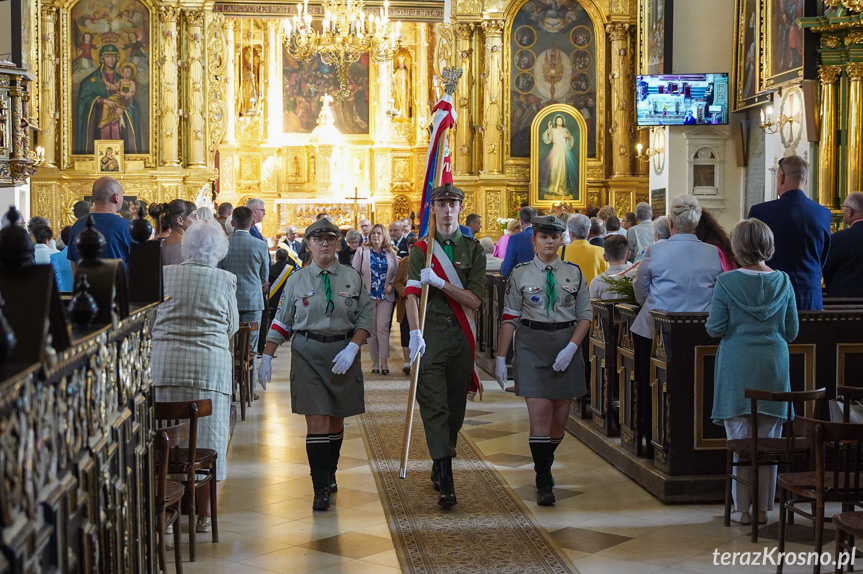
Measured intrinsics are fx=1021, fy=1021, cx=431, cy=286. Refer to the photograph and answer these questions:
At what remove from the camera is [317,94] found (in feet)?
84.9

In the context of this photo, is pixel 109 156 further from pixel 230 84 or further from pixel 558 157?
pixel 558 157

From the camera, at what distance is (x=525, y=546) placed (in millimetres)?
5180

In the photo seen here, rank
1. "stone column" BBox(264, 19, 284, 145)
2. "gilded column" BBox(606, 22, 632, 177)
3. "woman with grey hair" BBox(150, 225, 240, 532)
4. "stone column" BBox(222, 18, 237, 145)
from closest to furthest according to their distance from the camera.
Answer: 1. "woman with grey hair" BBox(150, 225, 240, 532)
2. "gilded column" BBox(606, 22, 632, 177)
3. "stone column" BBox(222, 18, 237, 145)
4. "stone column" BBox(264, 19, 284, 145)

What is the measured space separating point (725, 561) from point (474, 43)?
59.8 ft

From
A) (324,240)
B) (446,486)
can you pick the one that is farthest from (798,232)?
(324,240)

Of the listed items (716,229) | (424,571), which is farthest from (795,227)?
(424,571)

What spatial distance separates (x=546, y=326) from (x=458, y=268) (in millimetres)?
628

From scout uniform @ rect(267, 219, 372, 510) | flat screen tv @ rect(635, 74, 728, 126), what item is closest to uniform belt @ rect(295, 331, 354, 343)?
scout uniform @ rect(267, 219, 372, 510)

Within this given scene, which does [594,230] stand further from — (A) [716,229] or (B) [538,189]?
(B) [538,189]

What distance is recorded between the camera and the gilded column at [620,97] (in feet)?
72.6

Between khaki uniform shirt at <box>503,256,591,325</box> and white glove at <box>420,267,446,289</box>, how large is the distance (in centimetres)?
47

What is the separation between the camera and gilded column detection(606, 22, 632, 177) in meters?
22.1

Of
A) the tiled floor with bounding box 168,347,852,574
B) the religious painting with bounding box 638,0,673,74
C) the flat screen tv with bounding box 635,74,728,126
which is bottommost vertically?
the tiled floor with bounding box 168,347,852,574

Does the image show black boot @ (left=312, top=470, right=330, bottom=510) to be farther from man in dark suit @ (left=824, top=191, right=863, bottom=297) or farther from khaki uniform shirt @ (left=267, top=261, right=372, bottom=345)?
man in dark suit @ (left=824, top=191, right=863, bottom=297)
